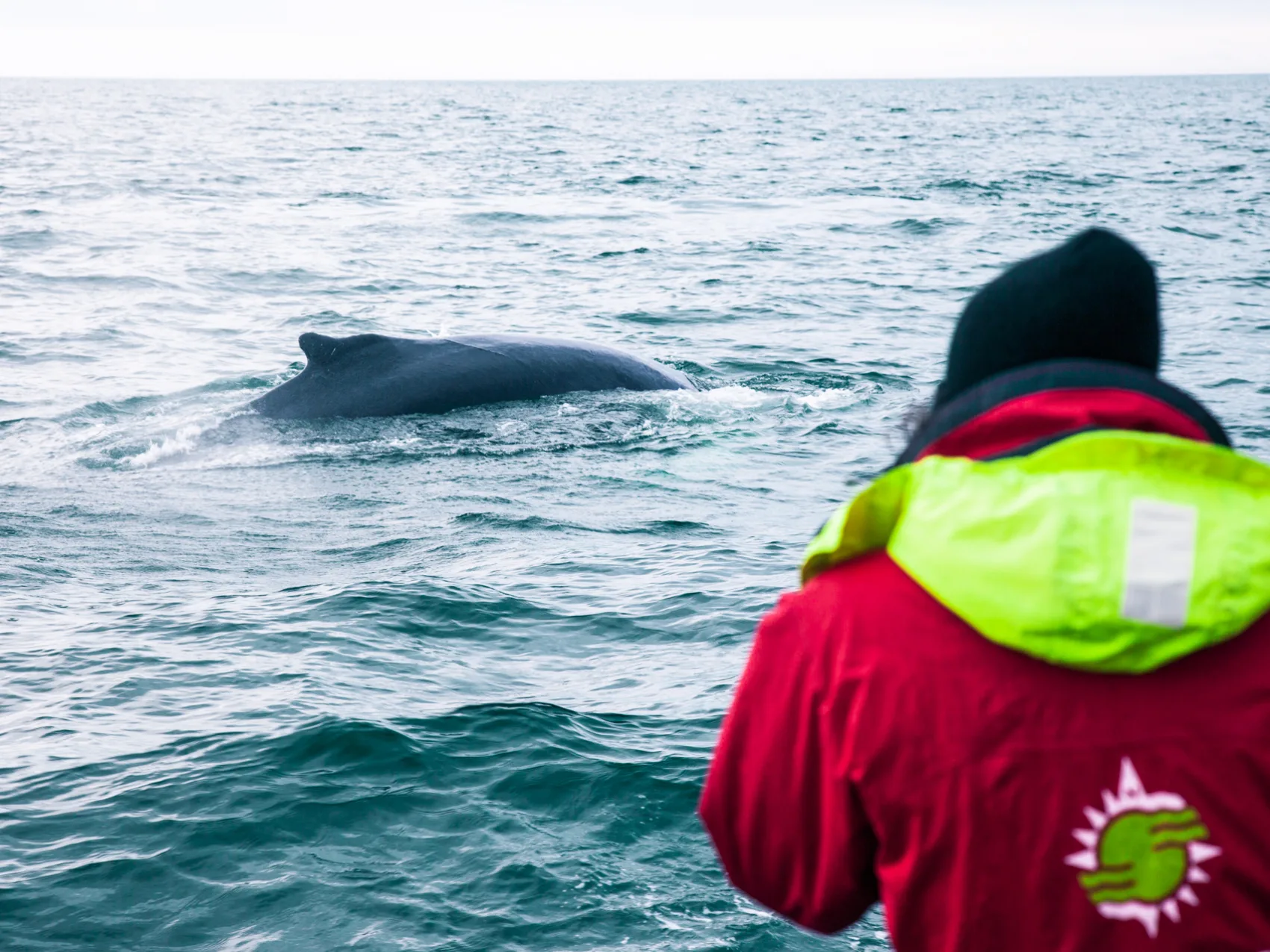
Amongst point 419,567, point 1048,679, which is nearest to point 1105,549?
point 1048,679

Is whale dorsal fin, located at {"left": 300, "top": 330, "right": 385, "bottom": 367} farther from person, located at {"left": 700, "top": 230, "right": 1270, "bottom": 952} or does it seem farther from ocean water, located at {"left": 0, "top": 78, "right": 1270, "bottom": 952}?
person, located at {"left": 700, "top": 230, "right": 1270, "bottom": 952}

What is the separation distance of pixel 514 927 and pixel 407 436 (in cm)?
599

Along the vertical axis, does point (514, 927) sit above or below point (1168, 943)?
below

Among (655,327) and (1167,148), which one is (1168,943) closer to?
(655,327)

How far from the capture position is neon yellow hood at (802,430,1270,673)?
161cm

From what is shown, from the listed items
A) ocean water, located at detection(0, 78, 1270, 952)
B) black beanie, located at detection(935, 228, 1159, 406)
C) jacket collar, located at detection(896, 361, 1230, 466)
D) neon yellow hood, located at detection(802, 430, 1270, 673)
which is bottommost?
ocean water, located at detection(0, 78, 1270, 952)

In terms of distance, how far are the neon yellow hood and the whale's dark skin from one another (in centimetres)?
845

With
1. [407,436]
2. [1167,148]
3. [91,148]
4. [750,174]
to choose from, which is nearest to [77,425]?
[407,436]

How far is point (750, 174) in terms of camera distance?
39.4 metres

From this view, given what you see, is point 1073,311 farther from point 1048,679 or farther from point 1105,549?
point 1048,679

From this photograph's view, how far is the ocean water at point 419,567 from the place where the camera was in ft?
14.1

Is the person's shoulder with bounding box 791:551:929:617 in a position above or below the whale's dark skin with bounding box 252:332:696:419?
above

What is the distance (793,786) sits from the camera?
6.03ft

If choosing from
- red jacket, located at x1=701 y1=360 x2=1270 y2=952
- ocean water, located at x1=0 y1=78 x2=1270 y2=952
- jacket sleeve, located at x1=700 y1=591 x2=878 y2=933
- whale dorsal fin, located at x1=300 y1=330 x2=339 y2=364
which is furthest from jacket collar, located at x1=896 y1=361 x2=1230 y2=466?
whale dorsal fin, located at x1=300 y1=330 x2=339 y2=364
